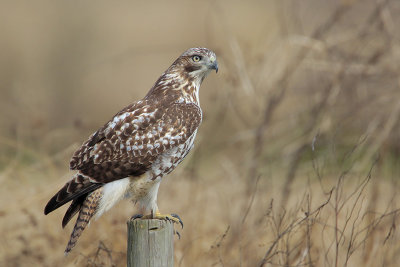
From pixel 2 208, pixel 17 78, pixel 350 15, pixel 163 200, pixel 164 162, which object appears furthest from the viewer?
pixel 17 78

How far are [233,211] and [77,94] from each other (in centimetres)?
755

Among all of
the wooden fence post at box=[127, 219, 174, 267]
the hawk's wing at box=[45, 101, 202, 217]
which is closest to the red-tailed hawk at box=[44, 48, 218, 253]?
the hawk's wing at box=[45, 101, 202, 217]

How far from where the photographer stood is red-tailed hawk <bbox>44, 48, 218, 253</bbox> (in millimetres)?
3906

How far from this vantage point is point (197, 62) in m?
4.36

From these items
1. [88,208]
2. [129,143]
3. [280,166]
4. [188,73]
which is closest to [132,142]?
[129,143]

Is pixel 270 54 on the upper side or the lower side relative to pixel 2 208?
upper

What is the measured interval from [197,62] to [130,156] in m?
0.81

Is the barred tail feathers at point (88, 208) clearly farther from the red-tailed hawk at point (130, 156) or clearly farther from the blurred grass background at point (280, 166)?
the blurred grass background at point (280, 166)

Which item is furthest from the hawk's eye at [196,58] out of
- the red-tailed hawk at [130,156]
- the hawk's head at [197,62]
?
the red-tailed hawk at [130,156]

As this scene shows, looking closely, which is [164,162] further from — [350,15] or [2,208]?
[350,15]

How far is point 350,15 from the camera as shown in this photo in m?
7.42

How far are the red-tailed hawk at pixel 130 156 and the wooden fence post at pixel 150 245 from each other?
47 centimetres

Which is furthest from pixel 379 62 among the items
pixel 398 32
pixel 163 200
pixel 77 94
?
pixel 77 94

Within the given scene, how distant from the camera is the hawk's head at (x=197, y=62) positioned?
14.3 feet
